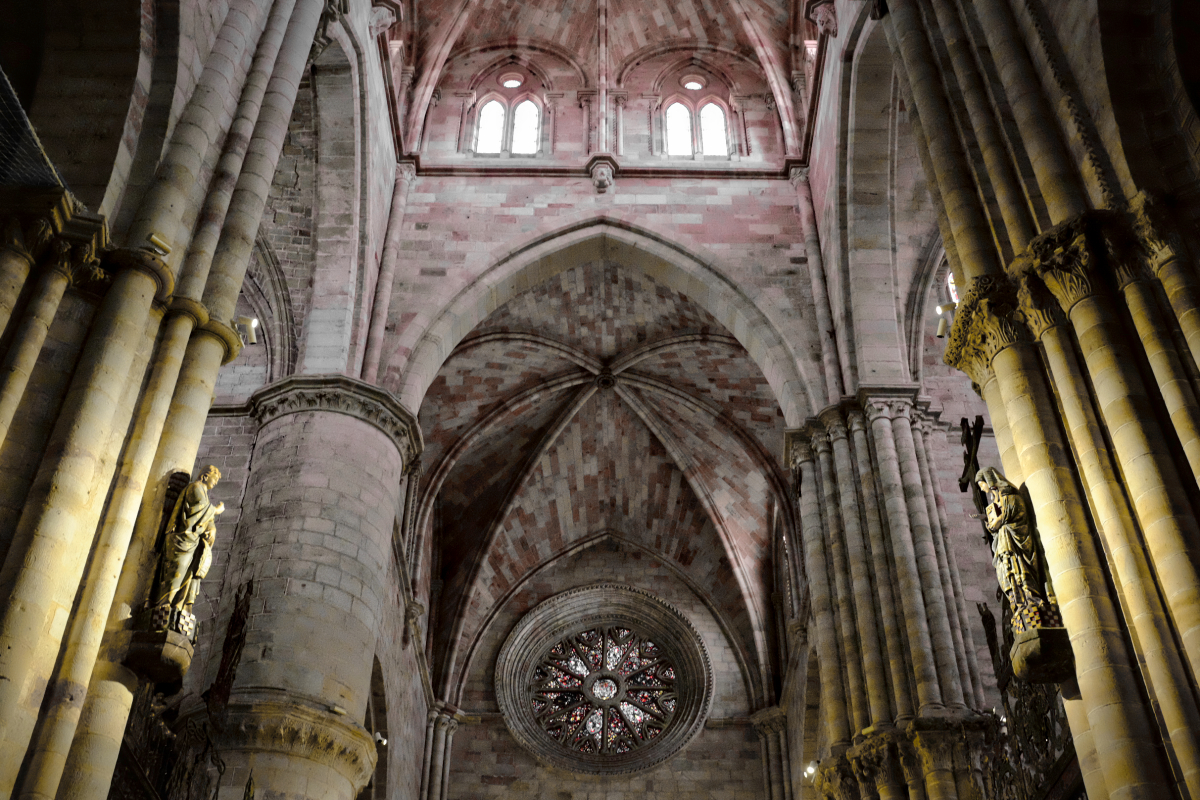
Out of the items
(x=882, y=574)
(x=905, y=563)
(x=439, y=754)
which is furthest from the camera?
(x=439, y=754)

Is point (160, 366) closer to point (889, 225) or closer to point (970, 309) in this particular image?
point (970, 309)

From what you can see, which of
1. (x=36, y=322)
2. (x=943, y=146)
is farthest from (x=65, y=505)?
(x=943, y=146)

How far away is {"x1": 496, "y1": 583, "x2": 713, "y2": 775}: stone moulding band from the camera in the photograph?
18766mm

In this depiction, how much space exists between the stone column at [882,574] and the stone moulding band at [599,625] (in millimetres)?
8869

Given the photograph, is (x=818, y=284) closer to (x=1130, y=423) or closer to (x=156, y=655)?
(x=1130, y=423)

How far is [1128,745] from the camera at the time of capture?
4918 millimetres

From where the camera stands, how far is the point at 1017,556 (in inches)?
231

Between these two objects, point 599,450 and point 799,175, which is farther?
point 599,450

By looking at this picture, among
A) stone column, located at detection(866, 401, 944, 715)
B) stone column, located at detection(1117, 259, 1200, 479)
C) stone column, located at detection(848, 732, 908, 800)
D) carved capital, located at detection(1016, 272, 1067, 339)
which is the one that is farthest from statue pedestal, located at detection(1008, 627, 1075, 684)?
stone column, located at detection(848, 732, 908, 800)

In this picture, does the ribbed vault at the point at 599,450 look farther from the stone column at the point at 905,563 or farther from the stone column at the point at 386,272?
the stone column at the point at 905,563

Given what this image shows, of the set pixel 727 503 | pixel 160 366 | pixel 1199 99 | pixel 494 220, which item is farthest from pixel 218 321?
pixel 727 503

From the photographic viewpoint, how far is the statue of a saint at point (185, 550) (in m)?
5.52

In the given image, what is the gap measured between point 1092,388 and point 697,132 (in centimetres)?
1189

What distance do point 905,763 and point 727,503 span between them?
33.3 ft
